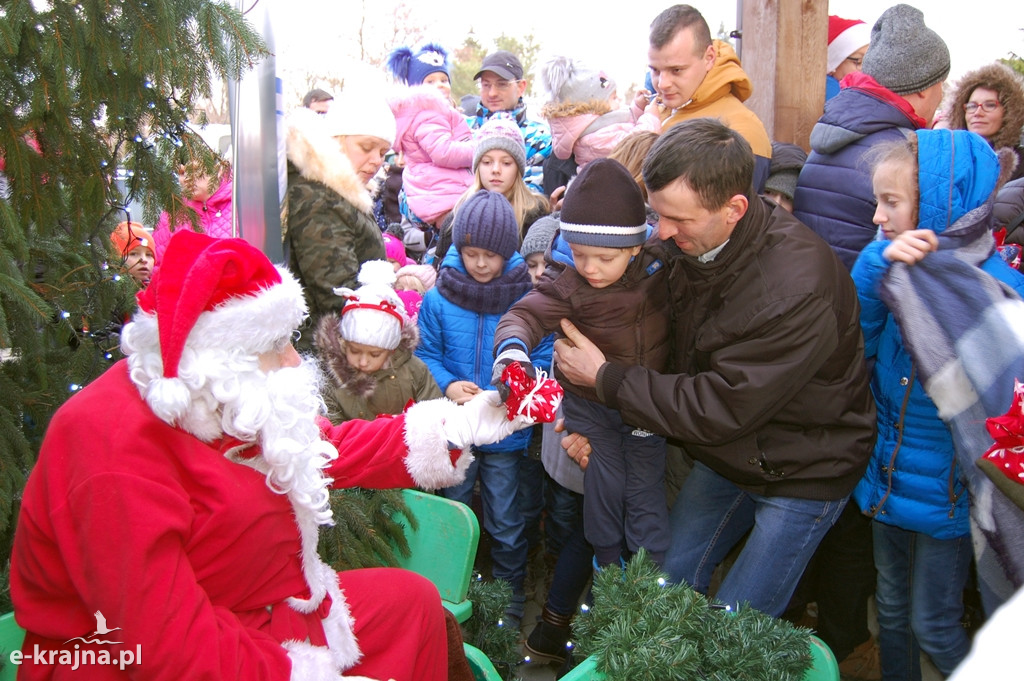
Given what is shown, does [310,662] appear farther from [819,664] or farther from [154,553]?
[819,664]

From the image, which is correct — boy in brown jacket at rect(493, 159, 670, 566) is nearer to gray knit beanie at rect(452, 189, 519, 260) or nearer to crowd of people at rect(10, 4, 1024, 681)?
crowd of people at rect(10, 4, 1024, 681)

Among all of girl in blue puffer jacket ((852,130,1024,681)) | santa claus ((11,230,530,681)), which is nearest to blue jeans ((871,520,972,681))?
girl in blue puffer jacket ((852,130,1024,681))

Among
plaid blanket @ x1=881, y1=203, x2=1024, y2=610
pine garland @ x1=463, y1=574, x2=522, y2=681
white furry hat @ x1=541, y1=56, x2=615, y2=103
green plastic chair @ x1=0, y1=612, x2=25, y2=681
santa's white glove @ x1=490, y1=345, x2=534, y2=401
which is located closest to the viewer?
green plastic chair @ x1=0, y1=612, x2=25, y2=681

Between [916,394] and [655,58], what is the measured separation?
6.22ft

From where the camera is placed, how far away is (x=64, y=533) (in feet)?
5.50

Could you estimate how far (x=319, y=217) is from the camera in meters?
3.88

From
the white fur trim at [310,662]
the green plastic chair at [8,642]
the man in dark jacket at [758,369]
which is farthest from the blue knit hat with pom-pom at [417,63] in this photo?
the white fur trim at [310,662]

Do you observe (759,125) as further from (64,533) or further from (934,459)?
(64,533)

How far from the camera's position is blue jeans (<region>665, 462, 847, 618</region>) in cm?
258

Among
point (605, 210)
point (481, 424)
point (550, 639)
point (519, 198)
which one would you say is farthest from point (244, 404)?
point (519, 198)

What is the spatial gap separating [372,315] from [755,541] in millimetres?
1827

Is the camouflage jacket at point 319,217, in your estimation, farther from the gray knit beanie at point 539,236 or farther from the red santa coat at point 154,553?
the red santa coat at point 154,553

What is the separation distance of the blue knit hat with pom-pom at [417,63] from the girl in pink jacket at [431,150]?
46.3 inches

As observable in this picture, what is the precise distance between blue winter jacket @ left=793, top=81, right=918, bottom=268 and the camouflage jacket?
7.06 ft
